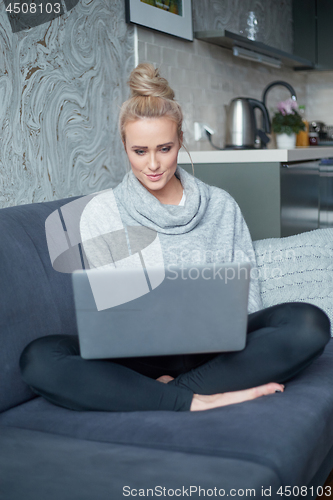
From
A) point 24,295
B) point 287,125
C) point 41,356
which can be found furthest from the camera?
point 287,125

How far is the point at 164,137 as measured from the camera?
4.78 feet

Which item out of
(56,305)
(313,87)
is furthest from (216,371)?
(313,87)

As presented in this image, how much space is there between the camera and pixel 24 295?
1288 mm

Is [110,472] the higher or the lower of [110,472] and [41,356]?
the lower

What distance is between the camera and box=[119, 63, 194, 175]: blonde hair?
4.79 feet

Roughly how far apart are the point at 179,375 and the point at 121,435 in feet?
0.86

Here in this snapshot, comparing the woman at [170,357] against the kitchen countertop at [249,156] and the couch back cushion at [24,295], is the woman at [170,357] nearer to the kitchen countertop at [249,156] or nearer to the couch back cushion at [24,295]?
the couch back cushion at [24,295]

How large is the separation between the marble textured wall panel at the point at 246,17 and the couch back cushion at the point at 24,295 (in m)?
1.93

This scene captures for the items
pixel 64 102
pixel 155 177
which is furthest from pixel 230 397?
pixel 64 102

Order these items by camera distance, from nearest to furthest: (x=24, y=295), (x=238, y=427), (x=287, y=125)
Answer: (x=238, y=427)
(x=24, y=295)
(x=287, y=125)

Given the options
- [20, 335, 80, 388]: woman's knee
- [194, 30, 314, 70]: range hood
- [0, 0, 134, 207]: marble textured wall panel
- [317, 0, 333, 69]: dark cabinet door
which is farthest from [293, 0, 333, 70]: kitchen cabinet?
Result: [20, 335, 80, 388]: woman's knee

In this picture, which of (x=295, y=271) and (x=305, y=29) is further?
(x=305, y=29)

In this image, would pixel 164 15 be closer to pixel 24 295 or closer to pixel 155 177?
pixel 155 177

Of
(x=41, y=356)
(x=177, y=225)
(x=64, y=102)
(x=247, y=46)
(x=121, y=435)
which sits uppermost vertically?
(x=247, y=46)
